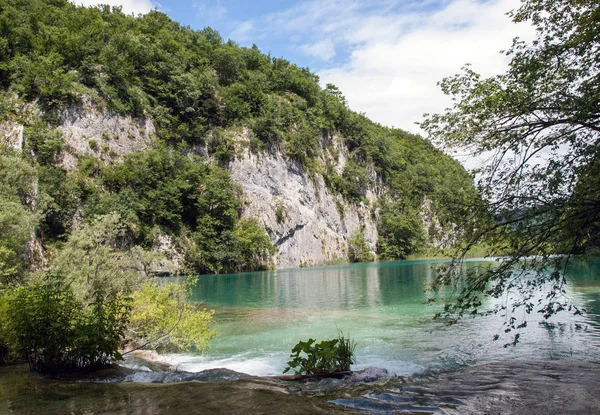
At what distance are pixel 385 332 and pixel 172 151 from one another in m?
41.9

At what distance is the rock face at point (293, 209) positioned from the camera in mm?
59000

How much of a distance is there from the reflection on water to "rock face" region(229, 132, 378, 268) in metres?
34.1

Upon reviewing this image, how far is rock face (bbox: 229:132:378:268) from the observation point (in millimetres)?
59000

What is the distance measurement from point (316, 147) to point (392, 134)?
62414 mm

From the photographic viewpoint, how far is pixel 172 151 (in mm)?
50406

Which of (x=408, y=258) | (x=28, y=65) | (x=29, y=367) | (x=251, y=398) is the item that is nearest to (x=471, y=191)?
(x=251, y=398)

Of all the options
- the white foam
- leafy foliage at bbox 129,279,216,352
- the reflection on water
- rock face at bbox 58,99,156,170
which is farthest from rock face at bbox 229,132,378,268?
leafy foliage at bbox 129,279,216,352

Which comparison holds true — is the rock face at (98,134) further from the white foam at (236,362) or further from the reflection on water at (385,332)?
the white foam at (236,362)

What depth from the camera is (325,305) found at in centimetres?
2242

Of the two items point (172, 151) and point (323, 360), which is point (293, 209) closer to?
point (172, 151)

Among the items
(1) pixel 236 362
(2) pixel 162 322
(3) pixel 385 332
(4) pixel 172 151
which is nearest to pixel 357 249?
(4) pixel 172 151

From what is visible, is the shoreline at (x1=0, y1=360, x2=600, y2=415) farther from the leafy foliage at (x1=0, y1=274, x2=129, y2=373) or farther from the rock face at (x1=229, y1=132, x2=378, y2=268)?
the rock face at (x1=229, y1=132, x2=378, y2=268)

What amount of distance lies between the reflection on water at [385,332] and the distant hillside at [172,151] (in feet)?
22.1

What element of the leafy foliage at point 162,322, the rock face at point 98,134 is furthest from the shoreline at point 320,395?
the rock face at point 98,134
